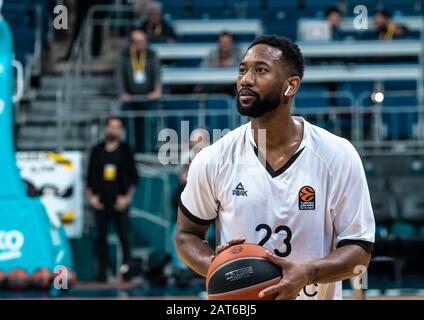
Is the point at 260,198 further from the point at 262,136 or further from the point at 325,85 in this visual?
the point at 325,85

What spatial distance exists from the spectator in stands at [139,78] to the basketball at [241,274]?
8541 millimetres

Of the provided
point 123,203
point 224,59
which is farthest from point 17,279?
point 224,59

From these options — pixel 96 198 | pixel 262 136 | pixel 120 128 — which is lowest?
pixel 96 198

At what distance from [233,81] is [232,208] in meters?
8.81

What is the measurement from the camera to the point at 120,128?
11.7m

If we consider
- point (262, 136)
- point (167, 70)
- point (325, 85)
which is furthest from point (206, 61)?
point (262, 136)

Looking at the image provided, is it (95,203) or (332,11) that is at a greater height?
(332,11)

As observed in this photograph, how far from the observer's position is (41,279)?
10.5 meters

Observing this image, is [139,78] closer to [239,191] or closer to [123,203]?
[123,203]

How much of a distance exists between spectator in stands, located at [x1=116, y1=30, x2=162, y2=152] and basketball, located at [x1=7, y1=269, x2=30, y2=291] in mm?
2895

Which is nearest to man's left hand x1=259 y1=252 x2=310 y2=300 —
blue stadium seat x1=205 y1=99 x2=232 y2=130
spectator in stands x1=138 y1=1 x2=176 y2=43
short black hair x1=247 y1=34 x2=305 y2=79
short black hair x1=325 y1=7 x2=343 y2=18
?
short black hair x1=247 y1=34 x2=305 y2=79

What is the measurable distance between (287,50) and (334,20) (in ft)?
33.1

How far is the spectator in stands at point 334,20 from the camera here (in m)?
14.4
